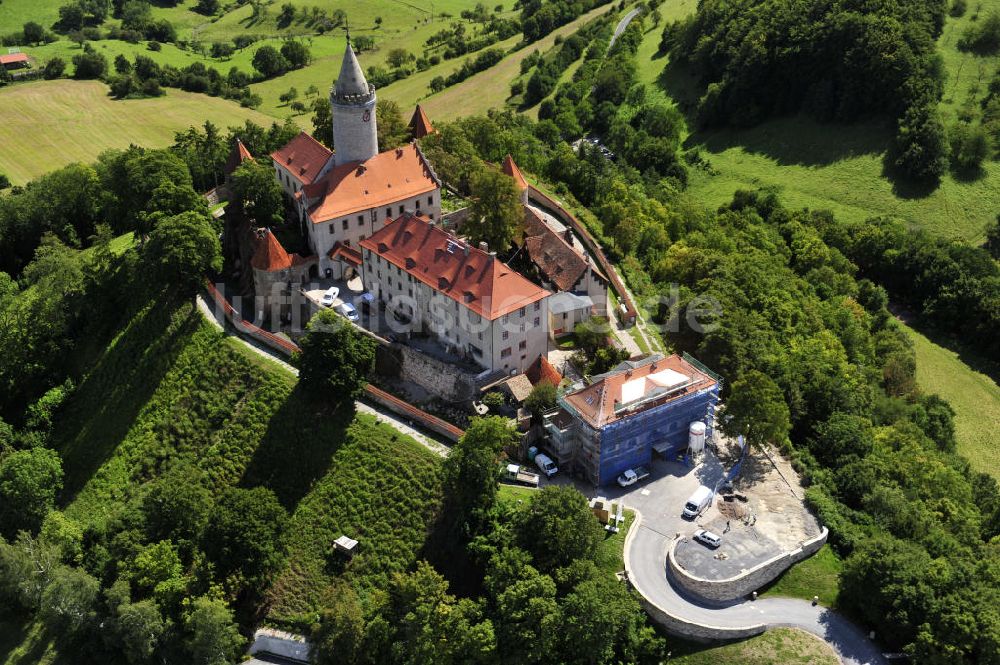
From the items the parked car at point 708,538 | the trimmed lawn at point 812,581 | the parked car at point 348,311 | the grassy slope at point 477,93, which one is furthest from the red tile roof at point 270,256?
the grassy slope at point 477,93

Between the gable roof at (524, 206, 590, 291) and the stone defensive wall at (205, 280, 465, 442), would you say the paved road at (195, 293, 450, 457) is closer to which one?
the stone defensive wall at (205, 280, 465, 442)

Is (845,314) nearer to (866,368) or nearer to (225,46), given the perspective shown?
(866,368)

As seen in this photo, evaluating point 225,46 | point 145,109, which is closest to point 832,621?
point 145,109

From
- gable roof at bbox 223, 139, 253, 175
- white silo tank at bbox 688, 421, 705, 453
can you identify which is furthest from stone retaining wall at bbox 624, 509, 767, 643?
gable roof at bbox 223, 139, 253, 175

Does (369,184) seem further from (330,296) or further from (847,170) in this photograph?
(847,170)

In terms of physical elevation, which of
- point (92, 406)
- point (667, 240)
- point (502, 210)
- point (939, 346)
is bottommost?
point (939, 346)

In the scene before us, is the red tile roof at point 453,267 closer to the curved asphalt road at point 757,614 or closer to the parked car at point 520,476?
the parked car at point 520,476
